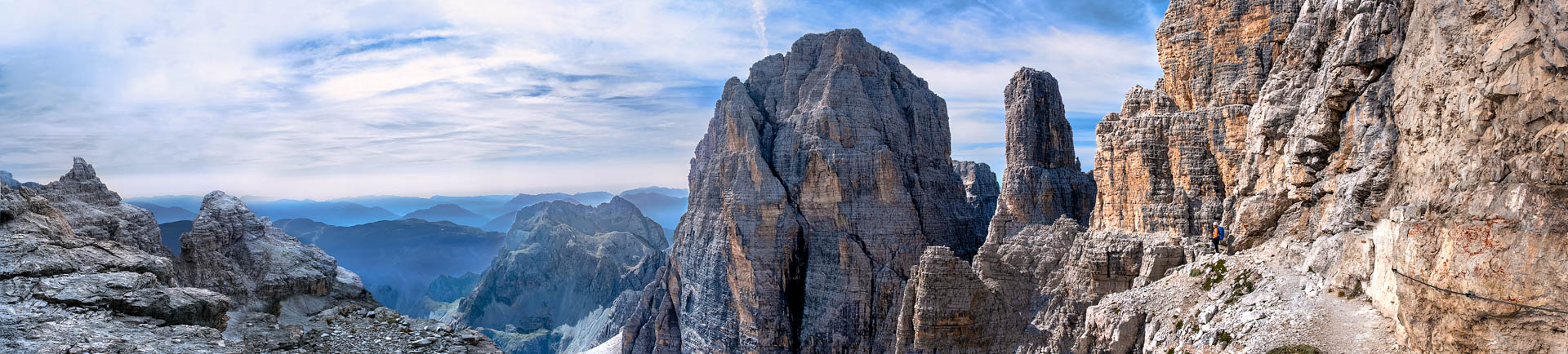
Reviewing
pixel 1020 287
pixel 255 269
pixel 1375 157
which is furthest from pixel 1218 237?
pixel 255 269

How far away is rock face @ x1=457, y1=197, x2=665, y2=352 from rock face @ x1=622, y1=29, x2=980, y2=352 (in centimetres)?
4529

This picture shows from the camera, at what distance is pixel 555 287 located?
124500mm

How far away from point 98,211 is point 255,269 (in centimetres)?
637

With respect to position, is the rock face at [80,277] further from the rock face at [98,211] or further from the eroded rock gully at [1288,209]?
the eroded rock gully at [1288,209]

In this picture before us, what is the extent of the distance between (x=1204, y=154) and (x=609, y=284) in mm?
100456

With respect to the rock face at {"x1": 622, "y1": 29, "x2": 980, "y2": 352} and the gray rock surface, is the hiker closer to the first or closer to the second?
the rock face at {"x1": 622, "y1": 29, "x2": 980, "y2": 352}

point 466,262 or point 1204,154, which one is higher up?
point 1204,154

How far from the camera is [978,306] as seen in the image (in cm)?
3834

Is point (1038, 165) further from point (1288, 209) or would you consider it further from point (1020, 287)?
point (1288, 209)

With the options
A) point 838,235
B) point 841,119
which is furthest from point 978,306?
point 841,119

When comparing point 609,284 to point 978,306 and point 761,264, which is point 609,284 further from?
point 978,306

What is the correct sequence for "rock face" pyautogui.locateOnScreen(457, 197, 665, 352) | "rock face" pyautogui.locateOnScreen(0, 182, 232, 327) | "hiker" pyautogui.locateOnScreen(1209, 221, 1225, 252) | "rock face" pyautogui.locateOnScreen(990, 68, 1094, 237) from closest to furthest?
"rock face" pyautogui.locateOnScreen(0, 182, 232, 327) → "hiker" pyautogui.locateOnScreen(1209, 221, 1225, 252) → "rock face" pyautogui.locateOnScreen(990, 68, 1094, 237) → "rock face" pyautogui.locateOnScreen(457, 197, 665, 352)

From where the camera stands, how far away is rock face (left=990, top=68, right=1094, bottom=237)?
161 ft

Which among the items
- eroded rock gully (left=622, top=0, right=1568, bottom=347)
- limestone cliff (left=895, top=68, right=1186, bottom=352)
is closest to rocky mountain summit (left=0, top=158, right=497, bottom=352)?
eroded rock gully (left=622, top=0, right=1568, bottom=347)
